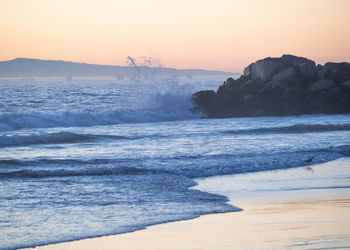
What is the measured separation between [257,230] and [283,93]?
2246 centimetres

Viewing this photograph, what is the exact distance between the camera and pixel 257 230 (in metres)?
6.00

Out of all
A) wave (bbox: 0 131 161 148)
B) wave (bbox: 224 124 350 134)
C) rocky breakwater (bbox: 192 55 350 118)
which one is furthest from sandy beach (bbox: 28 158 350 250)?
rocky breakwater (bbox: 192 55 350 118)

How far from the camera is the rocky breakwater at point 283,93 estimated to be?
27.1 metres

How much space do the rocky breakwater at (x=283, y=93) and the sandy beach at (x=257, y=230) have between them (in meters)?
19.8

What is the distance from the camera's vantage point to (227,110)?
27500 mm

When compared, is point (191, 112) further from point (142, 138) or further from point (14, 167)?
point (14, 167)

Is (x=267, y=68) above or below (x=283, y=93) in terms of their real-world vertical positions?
above

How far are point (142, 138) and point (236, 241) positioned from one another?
11181mm

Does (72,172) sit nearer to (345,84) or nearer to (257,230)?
(257,230)

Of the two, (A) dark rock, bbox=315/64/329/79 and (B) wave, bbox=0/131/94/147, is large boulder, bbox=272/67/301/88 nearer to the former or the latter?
(A) dark rock, bbox=315/64/329/79

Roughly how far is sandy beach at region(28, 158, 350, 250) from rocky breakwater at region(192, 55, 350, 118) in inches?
778

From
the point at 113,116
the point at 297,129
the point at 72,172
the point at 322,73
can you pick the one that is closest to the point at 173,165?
the point at 72,172

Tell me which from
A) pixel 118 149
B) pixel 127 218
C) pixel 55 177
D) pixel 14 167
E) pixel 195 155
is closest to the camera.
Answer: pixel 127 218

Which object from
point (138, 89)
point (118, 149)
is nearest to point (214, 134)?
point (118, 149)
